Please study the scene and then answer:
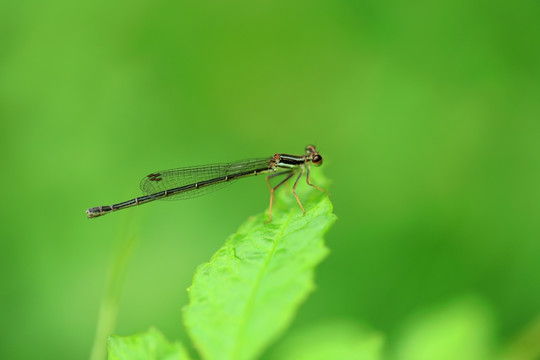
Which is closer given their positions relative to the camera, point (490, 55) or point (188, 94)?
point (490, 55)

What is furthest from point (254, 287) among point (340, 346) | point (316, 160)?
point (316, 160)

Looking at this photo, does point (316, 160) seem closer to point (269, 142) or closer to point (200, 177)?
point (200, 177)

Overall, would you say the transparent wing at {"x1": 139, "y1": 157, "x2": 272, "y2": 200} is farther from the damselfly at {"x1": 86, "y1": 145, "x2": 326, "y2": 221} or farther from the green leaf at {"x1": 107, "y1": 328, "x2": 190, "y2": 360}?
the green leaf at {"x1": 107, "y1": 328, "x2": 190, "y2": 360}

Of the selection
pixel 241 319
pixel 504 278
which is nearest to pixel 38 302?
pixel 241 319

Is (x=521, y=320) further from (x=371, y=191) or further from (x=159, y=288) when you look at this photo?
(x=159, y=288)

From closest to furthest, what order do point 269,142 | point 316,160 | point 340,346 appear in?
point 340,346, point 316,160, point 269,142
